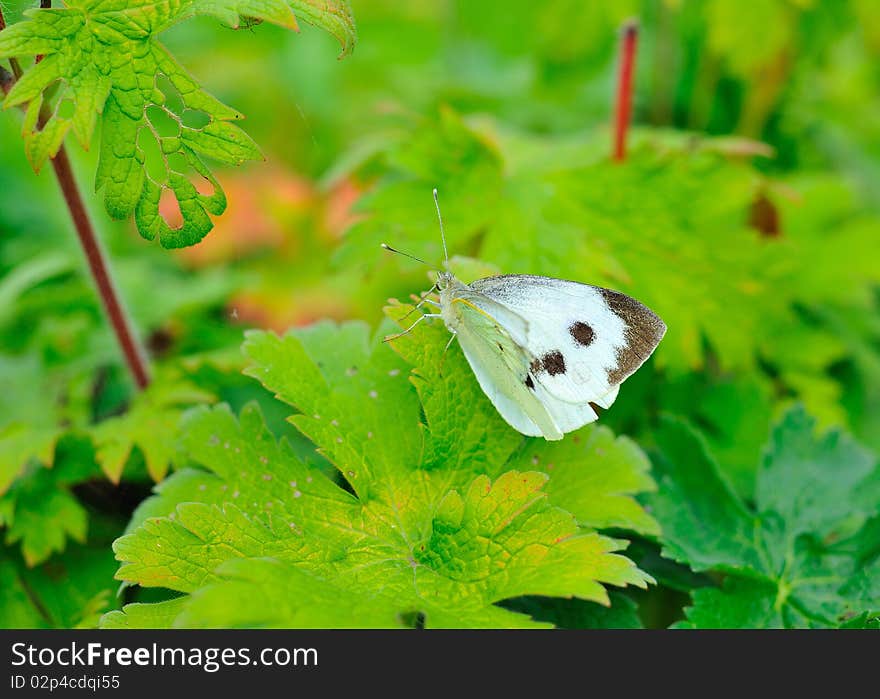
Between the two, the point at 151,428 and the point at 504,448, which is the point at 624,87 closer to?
the point at 504,448

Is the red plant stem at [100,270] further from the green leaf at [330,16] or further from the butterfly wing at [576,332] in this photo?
the butterfly wing at [576,332]

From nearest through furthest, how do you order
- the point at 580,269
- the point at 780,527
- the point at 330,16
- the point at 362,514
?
the point at 330,16, the point at 362,514, the point at 780,527, the point at 580,269

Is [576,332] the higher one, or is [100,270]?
[100,270]

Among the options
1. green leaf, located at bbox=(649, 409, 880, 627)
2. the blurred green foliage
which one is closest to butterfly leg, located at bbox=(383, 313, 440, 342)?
the blurred green foliage

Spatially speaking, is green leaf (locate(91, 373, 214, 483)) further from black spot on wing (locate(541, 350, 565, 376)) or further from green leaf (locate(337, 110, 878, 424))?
black spot on wing (locate(541, 350, 565, 376))

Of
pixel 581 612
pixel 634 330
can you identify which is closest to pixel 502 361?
pixel 634 330
